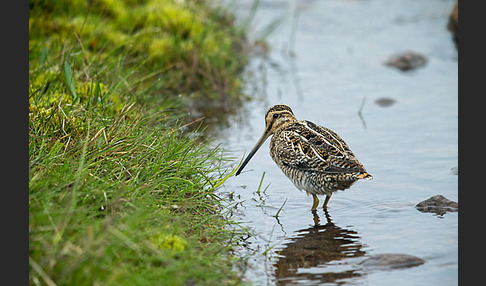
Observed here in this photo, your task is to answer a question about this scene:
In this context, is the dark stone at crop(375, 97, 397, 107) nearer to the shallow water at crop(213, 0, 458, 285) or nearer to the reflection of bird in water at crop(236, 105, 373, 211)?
the shallow water at crop(213, 0, 458, 285)

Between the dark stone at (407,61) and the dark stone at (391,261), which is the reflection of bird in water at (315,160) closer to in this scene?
the dark stone at (391,261)

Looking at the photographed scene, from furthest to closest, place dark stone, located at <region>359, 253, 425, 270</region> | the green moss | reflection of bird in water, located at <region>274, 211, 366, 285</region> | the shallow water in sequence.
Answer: the green moss
the shallow water
dark stone, located at <region>359, 253, 425, 270</region>
reflection of bird in water, located at <region>274, 211, 366, 285</region>

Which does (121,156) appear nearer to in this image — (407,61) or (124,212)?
(124,212)

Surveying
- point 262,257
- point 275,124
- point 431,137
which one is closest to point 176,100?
point 275,124

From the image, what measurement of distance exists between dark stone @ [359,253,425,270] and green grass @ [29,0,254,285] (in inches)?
42.7

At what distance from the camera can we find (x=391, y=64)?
37.1ft

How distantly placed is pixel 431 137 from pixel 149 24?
4.08m

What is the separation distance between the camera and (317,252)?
5.74 m

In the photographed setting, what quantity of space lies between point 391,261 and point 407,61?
639cm

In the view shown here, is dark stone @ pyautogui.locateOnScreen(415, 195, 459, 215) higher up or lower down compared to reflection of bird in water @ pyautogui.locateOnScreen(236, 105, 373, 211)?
lower down

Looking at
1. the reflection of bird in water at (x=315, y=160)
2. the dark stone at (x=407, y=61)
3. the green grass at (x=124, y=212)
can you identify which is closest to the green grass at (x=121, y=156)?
the green grass at (x=124, y=212)

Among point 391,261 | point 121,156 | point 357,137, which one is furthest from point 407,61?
point 121,156

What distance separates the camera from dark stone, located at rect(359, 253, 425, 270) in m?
5.36

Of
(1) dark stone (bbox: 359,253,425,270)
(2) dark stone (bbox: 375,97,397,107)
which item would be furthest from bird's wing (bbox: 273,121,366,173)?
(2) dark stone (bbox: 375,97,397,107)
